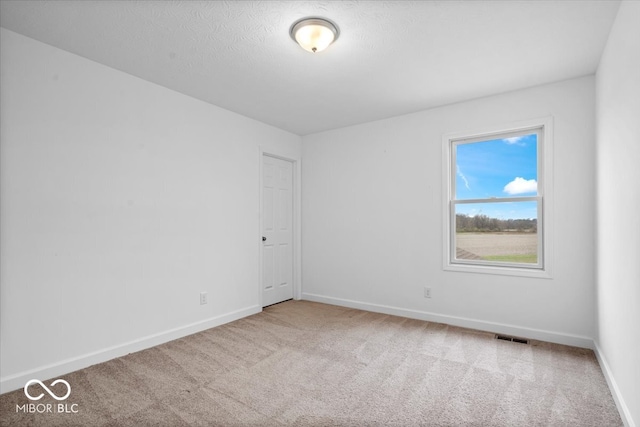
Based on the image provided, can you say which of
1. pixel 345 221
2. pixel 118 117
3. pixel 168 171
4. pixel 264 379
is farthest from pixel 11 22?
pixel 345 221

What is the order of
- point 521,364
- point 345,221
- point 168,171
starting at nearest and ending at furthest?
point 521,364 → point 168,171 → point 345,221

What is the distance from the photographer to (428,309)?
3736 millimetres

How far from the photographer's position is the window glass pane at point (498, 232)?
3.28 m

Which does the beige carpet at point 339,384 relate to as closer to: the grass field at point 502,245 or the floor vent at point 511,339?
the floor vent at point 511,339

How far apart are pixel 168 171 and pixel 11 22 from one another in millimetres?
1463

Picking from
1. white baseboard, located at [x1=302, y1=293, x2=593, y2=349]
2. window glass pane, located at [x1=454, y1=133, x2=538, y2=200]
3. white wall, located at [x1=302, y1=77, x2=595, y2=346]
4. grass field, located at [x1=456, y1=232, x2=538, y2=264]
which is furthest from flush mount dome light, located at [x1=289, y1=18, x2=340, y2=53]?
white baseboard, located at [x1=302, y1=293, x2=593, y2=349]

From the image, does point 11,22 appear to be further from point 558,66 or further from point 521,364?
point 521,364

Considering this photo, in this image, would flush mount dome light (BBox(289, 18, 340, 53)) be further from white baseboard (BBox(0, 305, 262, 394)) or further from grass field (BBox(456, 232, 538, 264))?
white baseboard (BBox(0, 305, 262, 394))

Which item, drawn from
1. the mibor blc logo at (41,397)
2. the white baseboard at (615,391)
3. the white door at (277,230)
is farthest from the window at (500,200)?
the mibor blc logo at (41,397)

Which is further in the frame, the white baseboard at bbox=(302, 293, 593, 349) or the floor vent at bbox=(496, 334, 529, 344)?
the floor vent at bbox=(496, 334, 529, 344)

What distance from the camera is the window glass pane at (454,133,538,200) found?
10.8 ft

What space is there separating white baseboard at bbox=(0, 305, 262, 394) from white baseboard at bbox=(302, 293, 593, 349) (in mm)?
1590

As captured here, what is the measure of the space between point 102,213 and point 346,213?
2.84m

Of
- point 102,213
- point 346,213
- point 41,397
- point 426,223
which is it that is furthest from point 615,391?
point 102,213
